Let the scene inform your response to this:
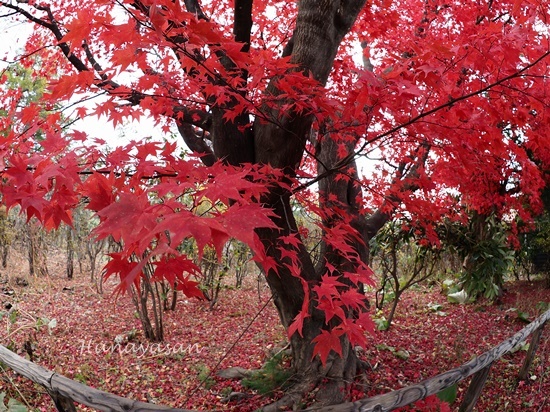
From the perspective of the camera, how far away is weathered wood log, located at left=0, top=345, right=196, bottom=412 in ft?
4.93

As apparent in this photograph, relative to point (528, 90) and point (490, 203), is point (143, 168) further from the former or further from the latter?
point (490, 203)

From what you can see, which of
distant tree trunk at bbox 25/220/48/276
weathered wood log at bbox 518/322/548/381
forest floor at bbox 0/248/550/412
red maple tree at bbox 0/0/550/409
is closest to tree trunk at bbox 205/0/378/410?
red maple tree at bbox 0/0/550/409

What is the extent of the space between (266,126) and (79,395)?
1931 mm

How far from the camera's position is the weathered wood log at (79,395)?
1504mm

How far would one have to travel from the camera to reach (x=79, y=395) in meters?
1.62

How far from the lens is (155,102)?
3.08 meters

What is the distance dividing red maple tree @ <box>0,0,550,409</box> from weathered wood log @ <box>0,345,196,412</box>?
44cm

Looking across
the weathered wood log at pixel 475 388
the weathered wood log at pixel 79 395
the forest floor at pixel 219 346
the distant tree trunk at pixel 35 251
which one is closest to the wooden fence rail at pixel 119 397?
the weathered wood log at pixel 79 395

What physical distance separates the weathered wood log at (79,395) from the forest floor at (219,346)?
3.71 feet

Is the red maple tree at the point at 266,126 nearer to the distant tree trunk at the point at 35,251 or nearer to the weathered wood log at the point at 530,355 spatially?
the weathered wood log at the point at 530,355

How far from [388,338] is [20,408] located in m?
5.08

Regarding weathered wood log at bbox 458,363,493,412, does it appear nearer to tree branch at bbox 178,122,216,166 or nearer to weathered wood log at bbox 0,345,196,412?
weathered wood log at bbox 0,345,196,412

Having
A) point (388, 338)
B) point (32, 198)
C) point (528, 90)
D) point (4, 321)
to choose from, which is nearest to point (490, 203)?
point (388, 338)

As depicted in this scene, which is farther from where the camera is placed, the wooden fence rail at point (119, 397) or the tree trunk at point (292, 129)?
the tree trunk at point (292, 129)
